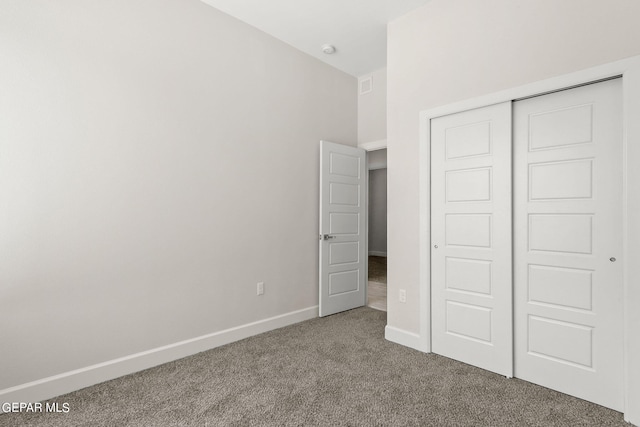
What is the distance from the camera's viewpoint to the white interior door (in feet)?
12.6

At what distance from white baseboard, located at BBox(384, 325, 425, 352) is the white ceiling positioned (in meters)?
3.04

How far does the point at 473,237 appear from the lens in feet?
8.56

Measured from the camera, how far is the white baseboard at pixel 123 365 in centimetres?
207

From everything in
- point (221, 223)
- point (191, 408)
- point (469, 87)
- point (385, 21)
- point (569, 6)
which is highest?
point (385, 21)

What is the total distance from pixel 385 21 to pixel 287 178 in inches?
74.2

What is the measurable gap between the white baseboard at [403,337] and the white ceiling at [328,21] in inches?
120

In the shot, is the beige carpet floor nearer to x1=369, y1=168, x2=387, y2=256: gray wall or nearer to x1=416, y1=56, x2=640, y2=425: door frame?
x1=369, y1=168, x2=387, y2=256: gray wall

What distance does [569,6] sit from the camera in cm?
214

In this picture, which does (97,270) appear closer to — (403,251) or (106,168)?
(106,168)

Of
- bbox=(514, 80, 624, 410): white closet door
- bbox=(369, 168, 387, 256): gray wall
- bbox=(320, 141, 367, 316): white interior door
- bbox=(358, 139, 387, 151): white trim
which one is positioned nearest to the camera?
bbox=(514, 80, 624, 410): white closet door

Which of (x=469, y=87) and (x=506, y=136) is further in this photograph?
(x=469, y=87)

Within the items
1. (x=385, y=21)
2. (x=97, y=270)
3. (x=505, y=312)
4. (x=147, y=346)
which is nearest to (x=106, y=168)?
(x=97, y=270)

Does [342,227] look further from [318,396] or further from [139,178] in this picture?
[139,178]

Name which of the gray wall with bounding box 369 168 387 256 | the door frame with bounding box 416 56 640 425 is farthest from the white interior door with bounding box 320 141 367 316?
the gray wall with bounding box 369 168 387 256
